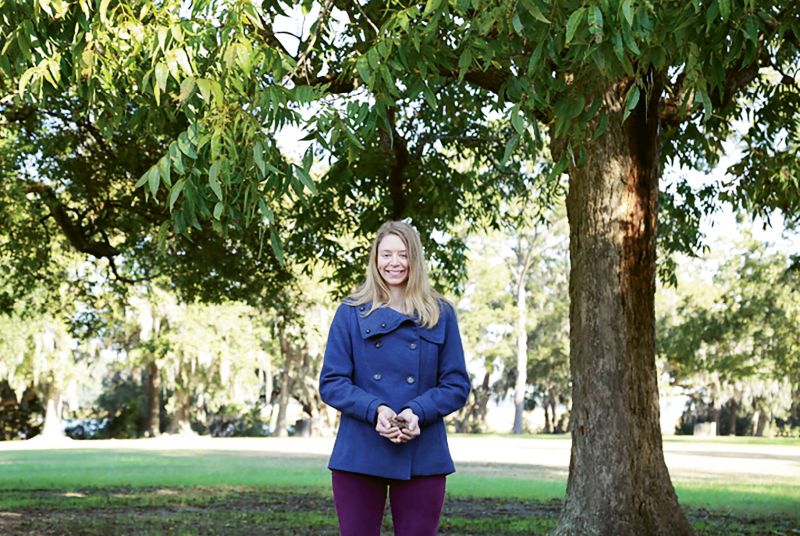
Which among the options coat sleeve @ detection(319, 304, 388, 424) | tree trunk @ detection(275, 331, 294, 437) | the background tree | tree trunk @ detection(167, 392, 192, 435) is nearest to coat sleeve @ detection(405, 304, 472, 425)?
coat sleeve @ detection(319, 304, 388, 424)

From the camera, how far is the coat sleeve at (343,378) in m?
3.51

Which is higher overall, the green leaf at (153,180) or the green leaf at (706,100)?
the green leaf at (706,100)

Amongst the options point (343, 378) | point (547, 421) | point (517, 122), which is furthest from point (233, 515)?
point (547, 421)

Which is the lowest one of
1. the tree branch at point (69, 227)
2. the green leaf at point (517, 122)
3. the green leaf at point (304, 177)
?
the green leaf at point (304, 177)

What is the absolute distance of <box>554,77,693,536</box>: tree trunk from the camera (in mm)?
8031

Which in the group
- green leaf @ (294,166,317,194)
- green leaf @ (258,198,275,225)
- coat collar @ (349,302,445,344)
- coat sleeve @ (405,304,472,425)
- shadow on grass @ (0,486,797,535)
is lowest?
shadow on grass @ (0,486,797,535)

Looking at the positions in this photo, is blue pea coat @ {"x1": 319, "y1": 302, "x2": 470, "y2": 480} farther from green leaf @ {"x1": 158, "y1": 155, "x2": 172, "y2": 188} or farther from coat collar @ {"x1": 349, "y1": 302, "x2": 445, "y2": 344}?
green leaf @ {"x1": 158, "y1": 155, "x2": 172, "y2": 188}

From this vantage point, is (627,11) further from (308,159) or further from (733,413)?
(733,413)

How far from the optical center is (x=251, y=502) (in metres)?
14.0

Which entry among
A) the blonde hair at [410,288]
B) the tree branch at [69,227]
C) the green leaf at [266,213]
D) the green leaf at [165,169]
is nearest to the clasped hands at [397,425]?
the blonde hair at [410,288]

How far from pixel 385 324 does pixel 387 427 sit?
39cm

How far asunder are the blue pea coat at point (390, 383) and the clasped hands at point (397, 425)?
36mm

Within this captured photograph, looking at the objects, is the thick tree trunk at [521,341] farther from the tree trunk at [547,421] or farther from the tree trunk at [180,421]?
the tree trunk at [180,421]

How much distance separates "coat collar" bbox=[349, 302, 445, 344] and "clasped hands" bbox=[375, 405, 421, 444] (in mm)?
291
